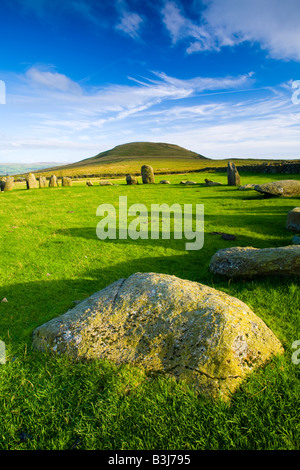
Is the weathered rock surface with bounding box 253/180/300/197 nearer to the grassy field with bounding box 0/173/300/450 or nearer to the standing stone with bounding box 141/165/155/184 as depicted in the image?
the grassy field with bounding box 0/173/300/450

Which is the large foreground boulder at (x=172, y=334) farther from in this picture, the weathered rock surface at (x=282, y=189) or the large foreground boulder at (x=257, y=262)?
the weathered rock surface at (x=282, y=189)

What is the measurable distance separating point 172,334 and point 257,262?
11.8ft

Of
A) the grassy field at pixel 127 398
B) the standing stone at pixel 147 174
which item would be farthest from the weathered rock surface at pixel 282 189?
the standing stone at pixel 147 174

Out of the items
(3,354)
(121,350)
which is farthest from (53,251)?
(121,350)

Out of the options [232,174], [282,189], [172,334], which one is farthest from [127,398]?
[232,174]

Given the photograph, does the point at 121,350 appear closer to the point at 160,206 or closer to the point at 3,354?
the point at 3,354

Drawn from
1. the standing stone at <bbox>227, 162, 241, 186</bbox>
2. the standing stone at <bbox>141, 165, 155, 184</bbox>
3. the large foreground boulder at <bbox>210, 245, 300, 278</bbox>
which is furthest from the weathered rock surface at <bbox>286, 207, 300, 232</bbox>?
the standing stone at <bbox>141, 165, 155, 184</bbox>

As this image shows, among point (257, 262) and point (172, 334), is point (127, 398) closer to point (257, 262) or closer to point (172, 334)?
point (172, 334)

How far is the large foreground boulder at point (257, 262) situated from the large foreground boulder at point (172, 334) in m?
2.26

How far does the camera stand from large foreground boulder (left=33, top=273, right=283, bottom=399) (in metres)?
3.52

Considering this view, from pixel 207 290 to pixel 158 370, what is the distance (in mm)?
1729

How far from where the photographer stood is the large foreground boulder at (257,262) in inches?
247

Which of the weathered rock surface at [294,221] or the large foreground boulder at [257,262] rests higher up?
the weathered rock surface at [294,221]

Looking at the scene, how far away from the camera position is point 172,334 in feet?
12.9
